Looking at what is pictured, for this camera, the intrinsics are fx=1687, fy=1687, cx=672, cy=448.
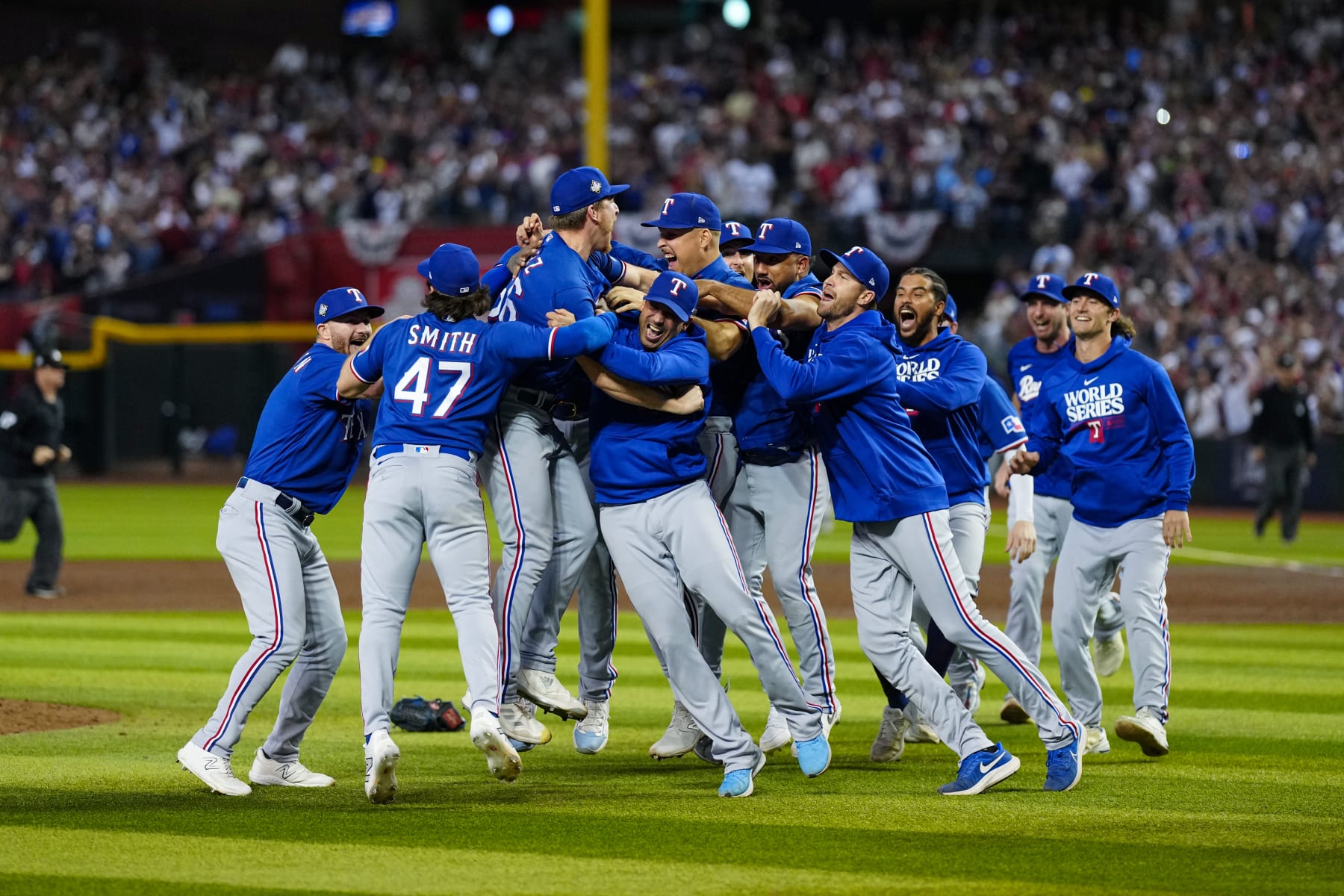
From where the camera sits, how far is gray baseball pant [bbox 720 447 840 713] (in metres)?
7.30

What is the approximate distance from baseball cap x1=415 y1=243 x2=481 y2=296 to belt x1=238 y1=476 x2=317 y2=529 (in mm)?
1026

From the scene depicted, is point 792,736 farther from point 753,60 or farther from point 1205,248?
point 753,60

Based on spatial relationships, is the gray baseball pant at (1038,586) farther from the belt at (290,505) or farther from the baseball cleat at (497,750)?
the belt at (290,505)

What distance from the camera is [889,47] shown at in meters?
32.9

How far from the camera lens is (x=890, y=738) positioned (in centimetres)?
755

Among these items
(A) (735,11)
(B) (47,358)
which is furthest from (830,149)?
(B) (47,358)

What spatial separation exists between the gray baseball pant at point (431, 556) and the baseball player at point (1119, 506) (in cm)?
279

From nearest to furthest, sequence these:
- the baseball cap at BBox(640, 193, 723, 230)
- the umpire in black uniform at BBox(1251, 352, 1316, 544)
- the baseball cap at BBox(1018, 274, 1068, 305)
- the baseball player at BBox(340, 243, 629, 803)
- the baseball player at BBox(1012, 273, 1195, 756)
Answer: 1. the baseball player at BBox(340, 243, 629, 803)
2. the baseball cap at BBox(640, 193, 723, 230)
3. the baseball player at BBox(1012, 273, 1195, 756)
4. the baseball cap at BBox(1018, 274, 1068, 305)
5. the umpire in black uniform at BBox(1251, 352, 1316, 544)

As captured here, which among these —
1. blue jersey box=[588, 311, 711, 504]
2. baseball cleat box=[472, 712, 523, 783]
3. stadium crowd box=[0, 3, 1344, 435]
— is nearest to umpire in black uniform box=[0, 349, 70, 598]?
blue jersey box=[588, 311, 711, 504]

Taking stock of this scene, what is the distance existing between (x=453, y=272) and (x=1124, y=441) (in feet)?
10.8

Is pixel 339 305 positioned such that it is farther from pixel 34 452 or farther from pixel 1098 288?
pixel 34 452

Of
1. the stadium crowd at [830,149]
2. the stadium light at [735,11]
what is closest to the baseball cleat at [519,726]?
the stadium crowd at [830,149]

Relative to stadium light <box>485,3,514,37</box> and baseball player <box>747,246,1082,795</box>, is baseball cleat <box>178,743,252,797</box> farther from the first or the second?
stadium light <box>485,3,514,37</box>

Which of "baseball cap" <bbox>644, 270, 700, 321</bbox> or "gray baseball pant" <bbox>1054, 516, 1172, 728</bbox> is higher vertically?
"baseball cap" <bbox>644, 270, 700, 321</bbox>
